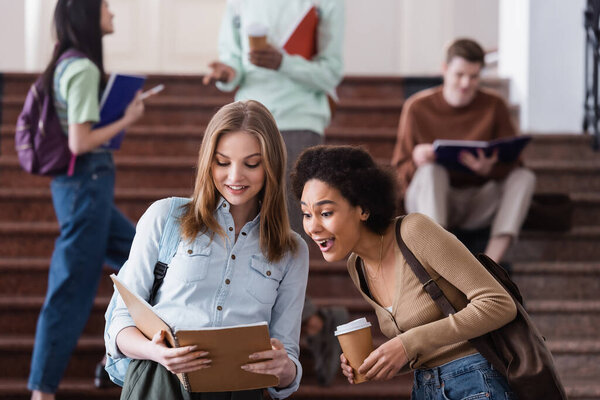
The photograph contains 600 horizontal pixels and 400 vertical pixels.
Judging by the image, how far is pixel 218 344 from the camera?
5.91 ft

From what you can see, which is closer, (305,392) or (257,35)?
(257,35)

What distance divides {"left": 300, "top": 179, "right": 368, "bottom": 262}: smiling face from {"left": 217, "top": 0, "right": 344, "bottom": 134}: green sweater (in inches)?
38.7

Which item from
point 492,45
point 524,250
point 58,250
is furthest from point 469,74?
point 492,45

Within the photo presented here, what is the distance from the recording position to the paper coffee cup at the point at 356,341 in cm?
193

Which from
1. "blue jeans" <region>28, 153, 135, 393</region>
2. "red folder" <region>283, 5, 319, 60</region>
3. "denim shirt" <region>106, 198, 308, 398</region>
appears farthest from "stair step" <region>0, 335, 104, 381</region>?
"denim shirt" <region>106, 198, 308, 398</region>

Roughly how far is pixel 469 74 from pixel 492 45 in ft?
12.7

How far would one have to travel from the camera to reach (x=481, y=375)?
2.03 meters

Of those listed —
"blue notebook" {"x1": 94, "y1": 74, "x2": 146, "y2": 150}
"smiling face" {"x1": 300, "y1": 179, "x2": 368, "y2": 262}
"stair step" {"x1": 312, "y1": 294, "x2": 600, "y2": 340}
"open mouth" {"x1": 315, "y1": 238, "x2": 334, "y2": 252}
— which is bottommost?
"stair step" {"x1": 312, "y1": 294, "x2": 600, "y2": 340}

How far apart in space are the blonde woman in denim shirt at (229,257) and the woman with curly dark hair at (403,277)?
0.10m

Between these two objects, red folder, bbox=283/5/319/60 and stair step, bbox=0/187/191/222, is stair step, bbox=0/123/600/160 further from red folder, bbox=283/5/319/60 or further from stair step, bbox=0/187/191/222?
red folder, bbox=283/5/319/60

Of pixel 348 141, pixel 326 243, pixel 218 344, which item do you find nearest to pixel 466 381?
pixel 326 243

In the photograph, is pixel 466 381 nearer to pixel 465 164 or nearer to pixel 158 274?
pixel 158 274

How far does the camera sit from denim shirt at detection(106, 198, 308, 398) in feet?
6.60

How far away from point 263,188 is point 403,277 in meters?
0.42
